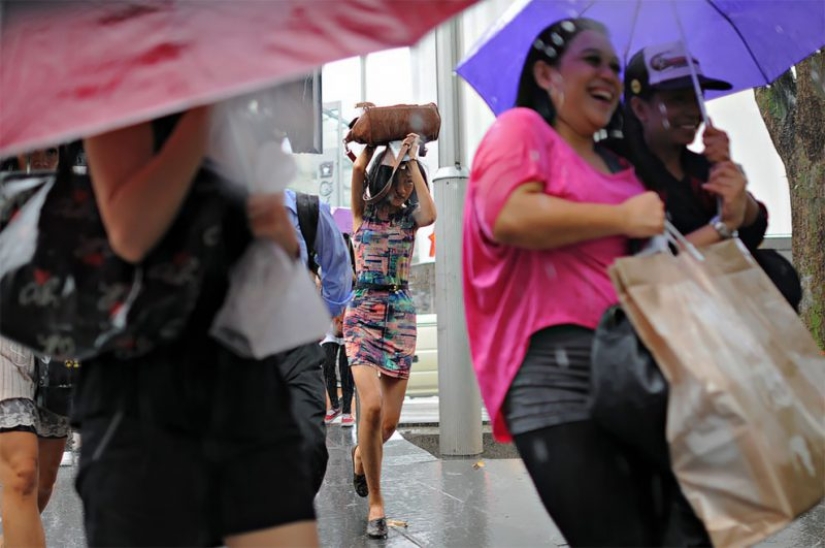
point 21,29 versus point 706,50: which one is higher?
point 706,50

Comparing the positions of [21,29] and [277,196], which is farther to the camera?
[277,196]

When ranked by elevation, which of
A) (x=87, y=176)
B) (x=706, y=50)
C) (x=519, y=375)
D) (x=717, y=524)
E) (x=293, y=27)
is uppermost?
(x=706, y=50)

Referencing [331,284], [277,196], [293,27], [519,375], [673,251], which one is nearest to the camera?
[293,27]

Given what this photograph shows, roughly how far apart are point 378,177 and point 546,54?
3.32 meters

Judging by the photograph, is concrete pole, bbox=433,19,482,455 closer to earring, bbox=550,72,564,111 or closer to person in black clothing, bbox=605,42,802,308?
person in black clothing, bbox=605,42,802,308

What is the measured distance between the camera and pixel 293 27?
67.4 inches

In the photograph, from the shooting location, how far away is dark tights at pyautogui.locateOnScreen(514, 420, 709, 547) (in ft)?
7.22

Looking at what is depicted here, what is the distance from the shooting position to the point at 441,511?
584cm

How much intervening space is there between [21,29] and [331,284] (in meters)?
3.17

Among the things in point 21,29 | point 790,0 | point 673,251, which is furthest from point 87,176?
point 790,0

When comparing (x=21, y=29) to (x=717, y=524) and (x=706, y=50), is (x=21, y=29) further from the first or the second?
(x=706, y=50)

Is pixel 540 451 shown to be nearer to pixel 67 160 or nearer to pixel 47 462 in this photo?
pixel 67 160

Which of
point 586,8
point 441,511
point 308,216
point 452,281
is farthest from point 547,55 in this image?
point 452,281

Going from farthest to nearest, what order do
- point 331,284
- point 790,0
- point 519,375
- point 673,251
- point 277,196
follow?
point 331,284 < point 790,0 < point 673,251 < point 519,375 < point 277,196
